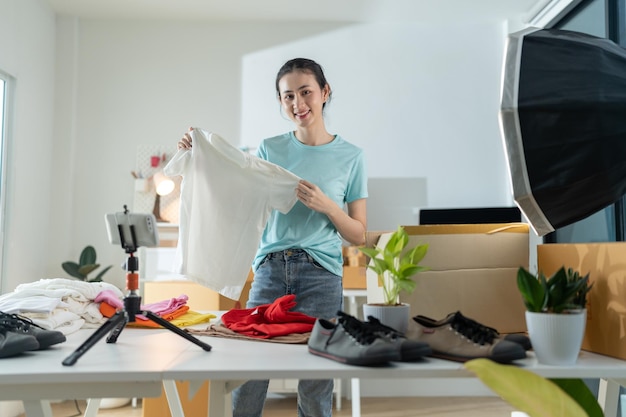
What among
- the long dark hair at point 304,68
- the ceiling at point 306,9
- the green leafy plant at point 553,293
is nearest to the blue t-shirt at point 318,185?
the long dark hair at point 304,68

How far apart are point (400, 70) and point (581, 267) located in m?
3.65

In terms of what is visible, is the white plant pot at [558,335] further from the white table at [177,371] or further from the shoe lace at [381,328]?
the shoe lace at [381,328]

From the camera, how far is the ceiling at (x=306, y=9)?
4402 millimetres

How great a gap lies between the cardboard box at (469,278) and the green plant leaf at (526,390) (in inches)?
19.2

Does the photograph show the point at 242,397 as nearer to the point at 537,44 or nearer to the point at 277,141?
the point at 277,141

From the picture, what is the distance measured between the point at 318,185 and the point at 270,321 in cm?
56

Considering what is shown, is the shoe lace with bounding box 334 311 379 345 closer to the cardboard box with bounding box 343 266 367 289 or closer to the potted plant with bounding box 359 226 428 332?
the potted plant with bounding box 359 226 428 332

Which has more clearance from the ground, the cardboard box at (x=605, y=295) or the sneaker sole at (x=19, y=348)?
the cardboard box at (x=605, y=295)

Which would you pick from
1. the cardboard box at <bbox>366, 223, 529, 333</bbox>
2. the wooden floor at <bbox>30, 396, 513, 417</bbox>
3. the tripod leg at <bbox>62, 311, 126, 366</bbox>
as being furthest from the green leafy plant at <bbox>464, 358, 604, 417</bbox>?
the wooden floor at <bbox>30, 396, 513, 417</bbox>

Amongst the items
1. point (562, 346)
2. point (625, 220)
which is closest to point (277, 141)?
point (562, 346)

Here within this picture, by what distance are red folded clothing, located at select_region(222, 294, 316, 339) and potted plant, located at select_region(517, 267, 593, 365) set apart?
1.77ft

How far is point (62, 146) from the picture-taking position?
461 centimetres

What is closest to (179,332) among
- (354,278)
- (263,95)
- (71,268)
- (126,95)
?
(354,278)

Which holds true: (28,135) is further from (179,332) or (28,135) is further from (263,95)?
(179,332)
